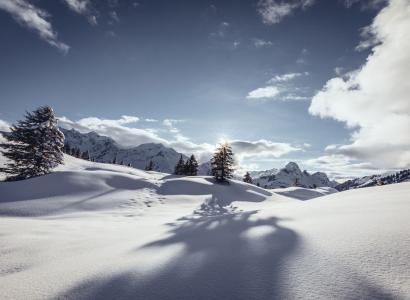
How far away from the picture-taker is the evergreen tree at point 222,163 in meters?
41.3

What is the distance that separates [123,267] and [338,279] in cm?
305

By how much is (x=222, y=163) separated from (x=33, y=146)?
26.8 metres

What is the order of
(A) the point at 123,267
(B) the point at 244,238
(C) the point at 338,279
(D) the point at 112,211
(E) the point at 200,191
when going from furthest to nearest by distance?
(E) the point at 200,191 < (D) the point at 112,211 < (B) the point at 244,238 < (A) the point at 123,267 < (C) the point at 338,279

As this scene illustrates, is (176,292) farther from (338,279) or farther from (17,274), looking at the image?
(17,274)

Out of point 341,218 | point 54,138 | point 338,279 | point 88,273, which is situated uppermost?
point 54,138

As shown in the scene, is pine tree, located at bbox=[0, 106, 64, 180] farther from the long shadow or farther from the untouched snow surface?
the long shadow

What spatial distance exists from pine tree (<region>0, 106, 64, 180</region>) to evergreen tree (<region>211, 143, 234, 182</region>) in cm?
2341

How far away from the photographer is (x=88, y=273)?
3.70 metres

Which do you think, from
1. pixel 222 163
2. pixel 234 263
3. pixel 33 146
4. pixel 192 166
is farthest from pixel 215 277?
pixel 192 166

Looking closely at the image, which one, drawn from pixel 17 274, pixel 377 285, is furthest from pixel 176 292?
pixel 17 274

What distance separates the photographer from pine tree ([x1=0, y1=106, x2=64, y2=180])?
86.2 ft

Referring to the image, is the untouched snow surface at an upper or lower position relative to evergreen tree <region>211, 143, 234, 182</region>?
lower

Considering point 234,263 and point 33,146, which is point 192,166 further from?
point 234,263

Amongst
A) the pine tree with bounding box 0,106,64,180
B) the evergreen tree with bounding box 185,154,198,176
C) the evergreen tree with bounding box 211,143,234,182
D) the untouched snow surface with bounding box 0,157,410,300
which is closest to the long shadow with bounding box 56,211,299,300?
the untouched snow surface with bounding box 0,157,410,300
